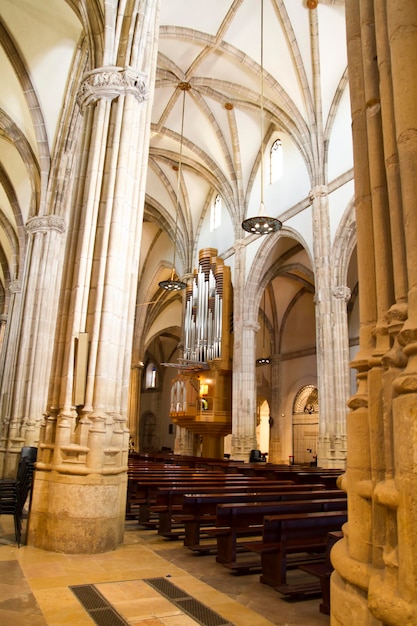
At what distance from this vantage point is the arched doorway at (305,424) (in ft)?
82.2

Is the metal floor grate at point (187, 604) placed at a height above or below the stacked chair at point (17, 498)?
below

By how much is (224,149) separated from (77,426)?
613 inches

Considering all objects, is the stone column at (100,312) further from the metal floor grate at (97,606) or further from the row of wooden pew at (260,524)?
the metal floor grate at (97,606)

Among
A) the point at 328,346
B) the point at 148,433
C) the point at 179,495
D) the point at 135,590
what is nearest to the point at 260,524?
the point at 179,495

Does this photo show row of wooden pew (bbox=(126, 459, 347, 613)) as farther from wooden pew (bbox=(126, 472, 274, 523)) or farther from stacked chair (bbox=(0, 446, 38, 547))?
stacked chair (bbox=(0, 446, 38, 547))

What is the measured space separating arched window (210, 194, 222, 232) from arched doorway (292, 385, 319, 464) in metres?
9.32

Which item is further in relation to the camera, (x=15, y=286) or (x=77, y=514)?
(x=15, y=286)

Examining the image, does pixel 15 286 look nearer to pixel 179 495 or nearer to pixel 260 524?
pixel 179 495

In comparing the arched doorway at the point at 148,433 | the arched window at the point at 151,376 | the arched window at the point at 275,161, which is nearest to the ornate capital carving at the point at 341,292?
the arched window at the point at 275,161

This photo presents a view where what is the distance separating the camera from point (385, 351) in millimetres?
2828

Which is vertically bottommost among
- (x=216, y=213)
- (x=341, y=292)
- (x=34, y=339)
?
(x=34, y=339)

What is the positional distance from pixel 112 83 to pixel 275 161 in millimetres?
12009

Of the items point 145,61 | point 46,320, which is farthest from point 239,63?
point 46,320

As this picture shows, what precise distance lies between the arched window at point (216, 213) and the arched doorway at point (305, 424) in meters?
9.32
